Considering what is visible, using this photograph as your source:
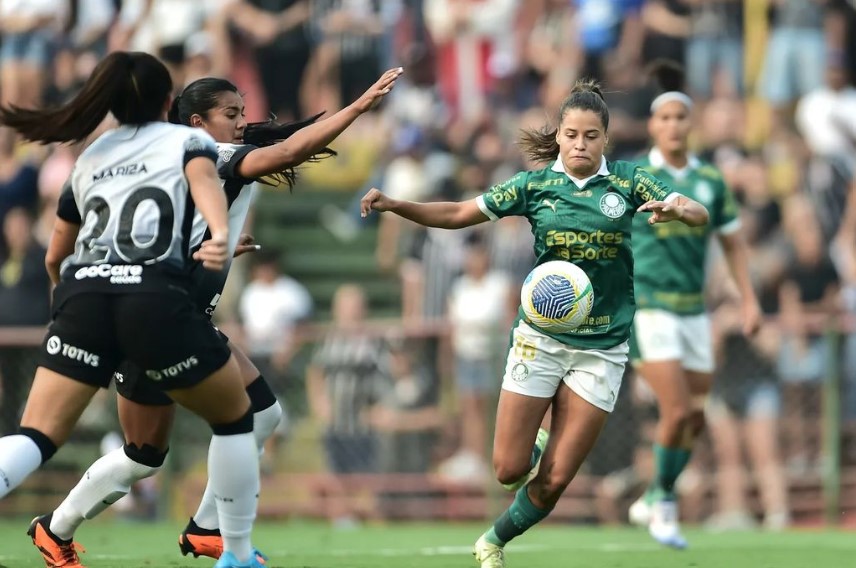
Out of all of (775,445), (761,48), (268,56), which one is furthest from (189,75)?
(775,445)

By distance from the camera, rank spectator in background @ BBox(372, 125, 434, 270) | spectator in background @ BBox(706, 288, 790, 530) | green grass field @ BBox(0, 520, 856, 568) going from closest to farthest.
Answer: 1. green grass field @ BBox(0, 520, 856, 568)
2. spectator in background @ BBox(706, 288, 790, 530)
3. spectator in background @ BBox(372, 125, 434, 270)

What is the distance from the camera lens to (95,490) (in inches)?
301

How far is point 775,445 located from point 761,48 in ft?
16.2

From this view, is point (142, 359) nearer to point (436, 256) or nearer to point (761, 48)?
point (436, 256)

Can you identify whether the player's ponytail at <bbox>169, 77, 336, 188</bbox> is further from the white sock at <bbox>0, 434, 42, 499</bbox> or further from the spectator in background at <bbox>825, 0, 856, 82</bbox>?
the spectator in background at <bbox>825, 0, 856, 82</bbox>

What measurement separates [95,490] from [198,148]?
Answer: 2.03 m

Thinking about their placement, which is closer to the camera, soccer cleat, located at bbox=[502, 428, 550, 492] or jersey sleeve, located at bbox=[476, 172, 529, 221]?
jersey sleeve, located at bbox=[476, 172, 529, 221]

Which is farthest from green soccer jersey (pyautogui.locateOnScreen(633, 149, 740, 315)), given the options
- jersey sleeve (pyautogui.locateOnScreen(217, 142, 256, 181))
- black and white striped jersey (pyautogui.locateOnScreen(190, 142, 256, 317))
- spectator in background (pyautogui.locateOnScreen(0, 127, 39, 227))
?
spectator in background (pyautogui.locateOnScreen(0, 127, 39, 227))

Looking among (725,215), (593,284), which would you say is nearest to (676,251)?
(725,215)

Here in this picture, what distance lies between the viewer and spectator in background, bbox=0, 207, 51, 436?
14430mm

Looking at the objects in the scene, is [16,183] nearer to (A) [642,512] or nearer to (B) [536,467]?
(A) [642,512]

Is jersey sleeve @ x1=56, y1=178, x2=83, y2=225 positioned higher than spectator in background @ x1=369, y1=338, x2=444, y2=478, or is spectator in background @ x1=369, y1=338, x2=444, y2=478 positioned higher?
jersey sleeve @ x1=56, y1=178, x2=83, y2=225

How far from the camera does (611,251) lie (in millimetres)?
7738

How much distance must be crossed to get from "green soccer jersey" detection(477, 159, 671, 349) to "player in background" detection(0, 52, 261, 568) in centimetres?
178
